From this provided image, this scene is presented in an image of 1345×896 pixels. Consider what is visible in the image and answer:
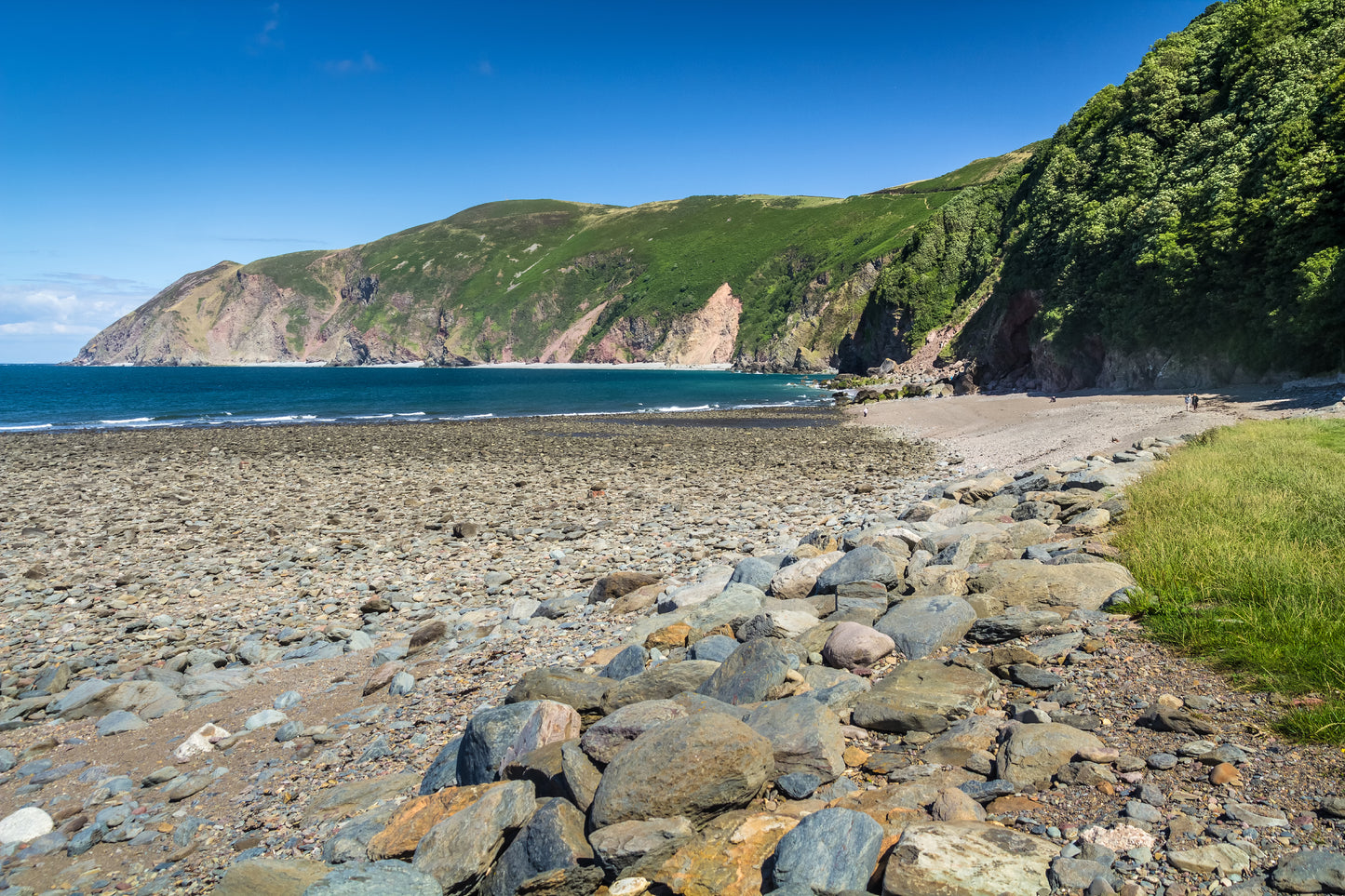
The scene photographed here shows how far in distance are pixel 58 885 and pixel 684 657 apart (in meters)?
5.22

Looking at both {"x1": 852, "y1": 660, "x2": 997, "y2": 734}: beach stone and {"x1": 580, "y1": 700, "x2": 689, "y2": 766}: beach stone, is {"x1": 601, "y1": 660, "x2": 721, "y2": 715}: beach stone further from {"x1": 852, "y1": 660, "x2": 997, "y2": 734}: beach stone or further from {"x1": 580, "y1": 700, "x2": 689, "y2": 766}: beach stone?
{"x1": 852, "y1": 660, "x2": 997, "y2": 734}: beach stone

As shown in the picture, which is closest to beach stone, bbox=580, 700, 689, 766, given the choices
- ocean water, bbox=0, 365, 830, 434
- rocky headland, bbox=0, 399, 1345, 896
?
rocky headland, bbox=0, 399, 1345, 896

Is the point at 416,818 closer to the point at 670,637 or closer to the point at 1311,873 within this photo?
the point at 670,637

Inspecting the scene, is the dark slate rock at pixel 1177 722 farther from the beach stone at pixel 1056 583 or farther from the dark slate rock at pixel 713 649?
the dark slate rock at pixel 713 649

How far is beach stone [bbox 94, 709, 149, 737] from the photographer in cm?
763

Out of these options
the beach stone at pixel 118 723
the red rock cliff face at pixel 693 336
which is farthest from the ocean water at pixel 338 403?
the red rock cliff face at pixel 693 336

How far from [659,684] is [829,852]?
8.77 ft

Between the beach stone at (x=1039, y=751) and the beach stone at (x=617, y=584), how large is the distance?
696 centimetres

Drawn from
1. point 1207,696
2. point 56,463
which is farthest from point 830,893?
point 56,463

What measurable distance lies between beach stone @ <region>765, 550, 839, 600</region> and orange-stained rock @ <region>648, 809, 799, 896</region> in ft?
15.3

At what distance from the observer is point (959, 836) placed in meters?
3.52

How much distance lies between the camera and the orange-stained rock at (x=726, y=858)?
3.71 metres

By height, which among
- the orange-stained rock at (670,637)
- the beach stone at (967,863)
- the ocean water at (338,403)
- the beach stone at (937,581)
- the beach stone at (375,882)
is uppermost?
the ocean water at (338,403)

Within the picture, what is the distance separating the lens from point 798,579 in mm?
8859
